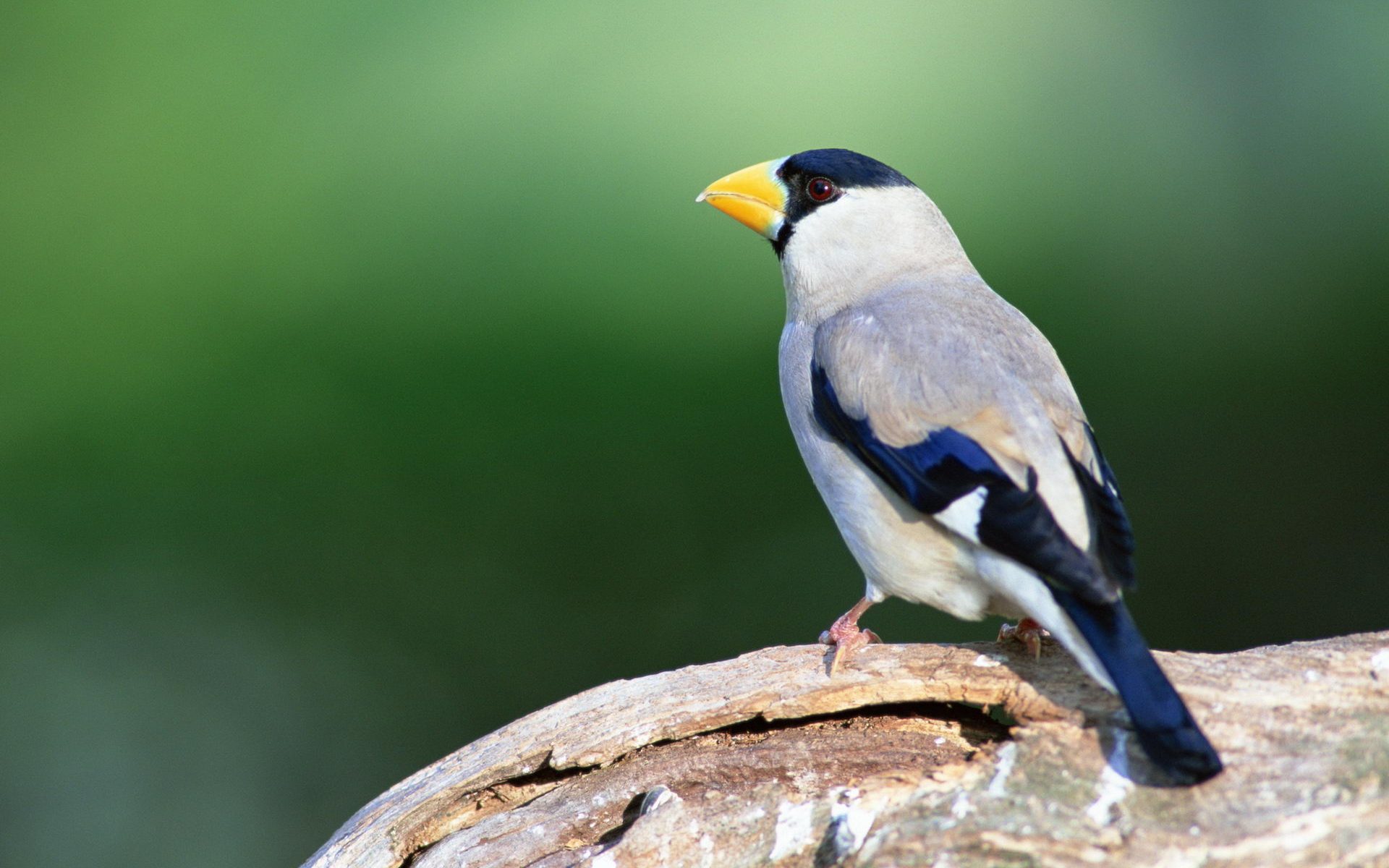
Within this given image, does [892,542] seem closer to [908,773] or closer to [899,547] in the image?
[899,547]

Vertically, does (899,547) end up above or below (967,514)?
below

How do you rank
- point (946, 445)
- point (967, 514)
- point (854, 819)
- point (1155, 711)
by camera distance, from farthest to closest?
1. point (946, 445)
2. point (967, 514)
3. point (854, 819)
4. point (1155, 711)

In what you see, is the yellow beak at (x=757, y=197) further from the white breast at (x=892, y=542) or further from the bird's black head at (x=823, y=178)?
the white breast at (x=892, y=542)

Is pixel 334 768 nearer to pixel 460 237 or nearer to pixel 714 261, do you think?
pixel 460 237

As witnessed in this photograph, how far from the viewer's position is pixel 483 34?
6094 mm

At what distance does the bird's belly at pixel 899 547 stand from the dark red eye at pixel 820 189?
1.02 metres

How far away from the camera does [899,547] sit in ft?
10.1

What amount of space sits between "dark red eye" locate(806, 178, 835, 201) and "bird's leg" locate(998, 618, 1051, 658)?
151 centimetres

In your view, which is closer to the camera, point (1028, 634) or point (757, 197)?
point (1028, 634)

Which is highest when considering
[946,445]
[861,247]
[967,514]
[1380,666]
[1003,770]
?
[861,247]

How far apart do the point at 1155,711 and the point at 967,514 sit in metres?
0.61

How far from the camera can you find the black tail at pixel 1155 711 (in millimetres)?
2375

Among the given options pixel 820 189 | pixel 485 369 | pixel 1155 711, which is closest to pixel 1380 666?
pixel 1155 711

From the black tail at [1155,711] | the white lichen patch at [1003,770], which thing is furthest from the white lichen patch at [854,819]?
the black tail at [1155,711]
